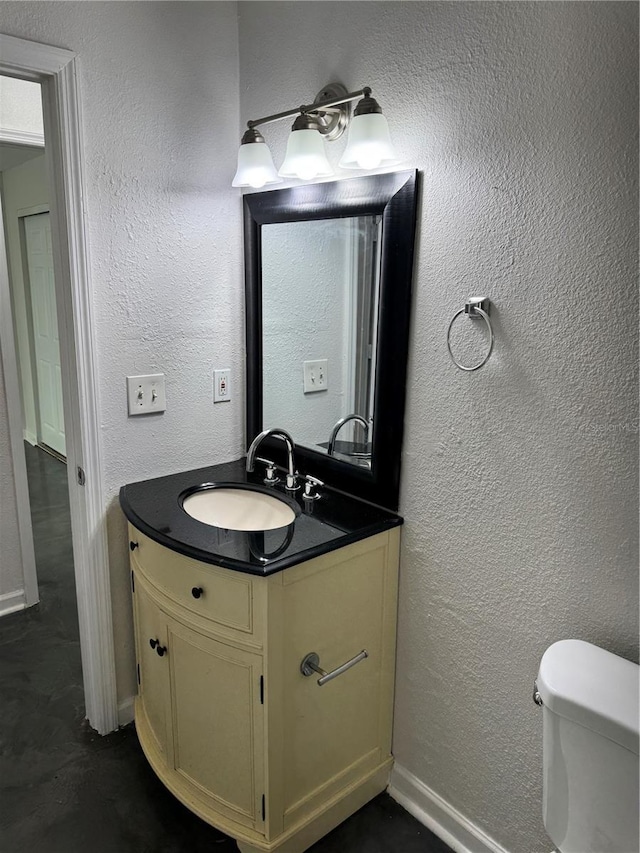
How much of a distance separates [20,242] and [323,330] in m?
3.85

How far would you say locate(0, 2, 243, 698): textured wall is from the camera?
165 cm

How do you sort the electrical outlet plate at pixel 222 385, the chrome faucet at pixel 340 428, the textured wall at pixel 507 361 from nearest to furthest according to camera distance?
1. the textured wall at pixel 507 361
2. the chrome faucet at pixel 340 428
3. the electrical outlet plate at pixel 222 385

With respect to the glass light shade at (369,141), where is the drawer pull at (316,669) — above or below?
below

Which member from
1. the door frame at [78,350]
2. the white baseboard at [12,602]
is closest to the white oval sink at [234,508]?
the door frame at [78,350]

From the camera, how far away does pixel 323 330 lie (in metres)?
1.80

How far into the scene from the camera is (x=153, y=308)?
1831 millimetres

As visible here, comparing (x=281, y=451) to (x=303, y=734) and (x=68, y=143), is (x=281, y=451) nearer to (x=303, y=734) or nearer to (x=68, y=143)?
(x=303, y=734)

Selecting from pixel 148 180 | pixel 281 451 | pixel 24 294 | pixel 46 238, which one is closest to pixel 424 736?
pixel 281 451

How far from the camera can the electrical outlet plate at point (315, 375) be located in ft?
5.99

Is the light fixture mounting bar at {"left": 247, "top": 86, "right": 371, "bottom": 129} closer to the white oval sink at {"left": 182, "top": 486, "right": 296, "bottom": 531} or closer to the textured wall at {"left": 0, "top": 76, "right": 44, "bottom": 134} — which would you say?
the white oval sink at {"left": 182, "top": 486, "right": 296, "bottom": 531}

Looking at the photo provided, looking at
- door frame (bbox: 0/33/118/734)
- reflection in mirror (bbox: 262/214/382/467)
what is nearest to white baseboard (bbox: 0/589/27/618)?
door frame (bbox: 0/33/118/734)

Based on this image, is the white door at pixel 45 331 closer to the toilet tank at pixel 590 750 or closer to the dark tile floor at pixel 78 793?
the dark tile floor at pixel 78 793

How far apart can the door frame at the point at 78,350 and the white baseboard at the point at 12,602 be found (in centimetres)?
83

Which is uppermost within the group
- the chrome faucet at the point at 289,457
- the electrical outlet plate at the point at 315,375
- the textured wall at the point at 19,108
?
the textured wall at the point at 19,108
